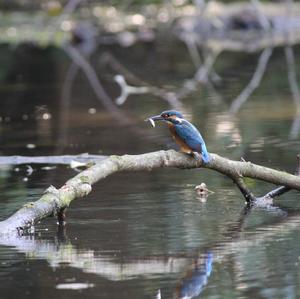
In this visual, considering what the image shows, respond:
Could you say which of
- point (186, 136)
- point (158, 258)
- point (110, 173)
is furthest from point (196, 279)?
point (186, 136)

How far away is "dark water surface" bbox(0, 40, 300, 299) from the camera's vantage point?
4.79 m

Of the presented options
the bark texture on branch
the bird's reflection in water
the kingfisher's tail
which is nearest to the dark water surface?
the bird's reflection in water

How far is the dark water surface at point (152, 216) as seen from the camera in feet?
15.7

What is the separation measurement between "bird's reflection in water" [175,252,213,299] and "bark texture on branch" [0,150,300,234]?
90 centimetres

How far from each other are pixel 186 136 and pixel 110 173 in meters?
0.48

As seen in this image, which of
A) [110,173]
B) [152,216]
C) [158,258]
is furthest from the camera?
[152,216]

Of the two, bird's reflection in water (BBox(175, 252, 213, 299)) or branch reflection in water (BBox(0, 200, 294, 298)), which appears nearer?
bird's reflection in water (BBox(175, 252, 213, 299))

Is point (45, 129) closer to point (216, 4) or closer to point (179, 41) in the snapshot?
point (179, 41)

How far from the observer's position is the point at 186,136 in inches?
239

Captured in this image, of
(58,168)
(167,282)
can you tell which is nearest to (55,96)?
(58,168)

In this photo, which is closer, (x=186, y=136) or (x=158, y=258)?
(x=158, y=258)

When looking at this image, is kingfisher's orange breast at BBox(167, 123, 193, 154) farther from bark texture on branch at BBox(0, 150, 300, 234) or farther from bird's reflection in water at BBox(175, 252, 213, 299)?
bird's reflection in water at BBox(175, 252, 213, 299)

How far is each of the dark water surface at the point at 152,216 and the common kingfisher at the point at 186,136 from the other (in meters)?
0.40

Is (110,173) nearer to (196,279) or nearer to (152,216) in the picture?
(152,216)
